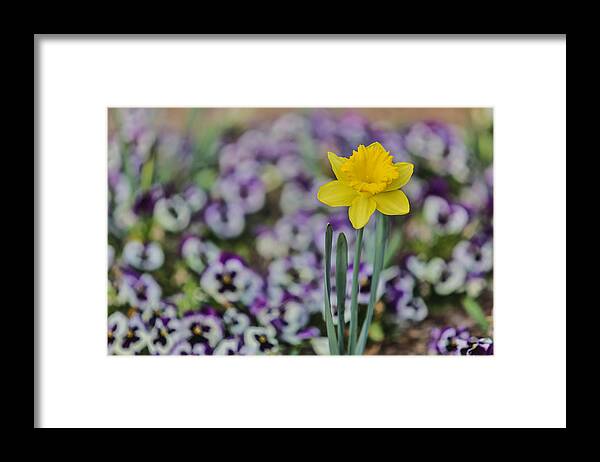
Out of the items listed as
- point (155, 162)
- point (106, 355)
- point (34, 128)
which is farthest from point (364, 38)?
point (106, 355)

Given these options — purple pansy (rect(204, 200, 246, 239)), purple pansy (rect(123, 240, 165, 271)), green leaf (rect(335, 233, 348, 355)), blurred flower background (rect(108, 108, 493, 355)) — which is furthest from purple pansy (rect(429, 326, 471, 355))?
purple pansy (rect(123, 240, 165, 271))

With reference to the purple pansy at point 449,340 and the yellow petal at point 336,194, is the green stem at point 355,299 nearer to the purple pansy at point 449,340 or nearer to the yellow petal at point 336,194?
the yellow petal at point 336,194

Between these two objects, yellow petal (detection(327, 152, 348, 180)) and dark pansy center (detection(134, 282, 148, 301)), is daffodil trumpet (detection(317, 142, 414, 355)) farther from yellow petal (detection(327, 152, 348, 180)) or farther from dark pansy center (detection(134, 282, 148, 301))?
dark pansy center (detection(134, 282, 148, 301))

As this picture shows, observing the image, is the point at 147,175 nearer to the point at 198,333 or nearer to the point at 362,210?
the point at 198,333

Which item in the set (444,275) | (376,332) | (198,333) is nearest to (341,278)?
(376,332)

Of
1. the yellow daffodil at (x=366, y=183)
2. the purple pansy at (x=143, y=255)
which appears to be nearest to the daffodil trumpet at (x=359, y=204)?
the yellow daffodil at (x=366, y=183)

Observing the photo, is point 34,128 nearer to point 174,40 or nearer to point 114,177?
point 114,177
